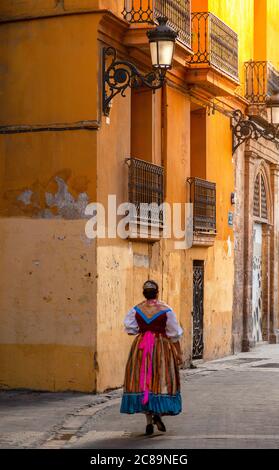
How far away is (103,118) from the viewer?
1545 centimetres

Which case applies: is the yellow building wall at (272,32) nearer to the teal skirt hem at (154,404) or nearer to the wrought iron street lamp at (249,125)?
the wrought iron street lamp at (249,125)

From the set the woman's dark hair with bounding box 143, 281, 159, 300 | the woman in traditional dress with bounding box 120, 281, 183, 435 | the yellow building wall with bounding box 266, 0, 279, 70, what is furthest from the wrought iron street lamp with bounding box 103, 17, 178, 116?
the yellow building wall with bounding box 266, 0, 279, 70

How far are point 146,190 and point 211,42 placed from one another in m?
4.14

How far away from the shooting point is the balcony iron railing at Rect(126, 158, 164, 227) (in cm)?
1634

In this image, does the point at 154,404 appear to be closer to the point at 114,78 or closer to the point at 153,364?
the point at 153,364

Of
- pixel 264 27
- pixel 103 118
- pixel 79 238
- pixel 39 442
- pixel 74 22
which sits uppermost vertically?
pixel 264 27

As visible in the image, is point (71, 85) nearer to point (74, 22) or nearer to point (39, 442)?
point (74, 22)

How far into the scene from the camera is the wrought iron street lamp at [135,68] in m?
14.9

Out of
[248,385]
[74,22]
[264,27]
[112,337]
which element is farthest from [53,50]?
[264,27]

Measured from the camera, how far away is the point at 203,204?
67.2 feet

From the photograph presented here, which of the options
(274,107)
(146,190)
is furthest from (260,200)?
(146,190)

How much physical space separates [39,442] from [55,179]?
510 centimetres

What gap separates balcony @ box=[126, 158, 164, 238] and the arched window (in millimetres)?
8478

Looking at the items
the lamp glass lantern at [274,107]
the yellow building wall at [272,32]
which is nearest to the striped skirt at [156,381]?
the lamp glass lantern at [274,107]
